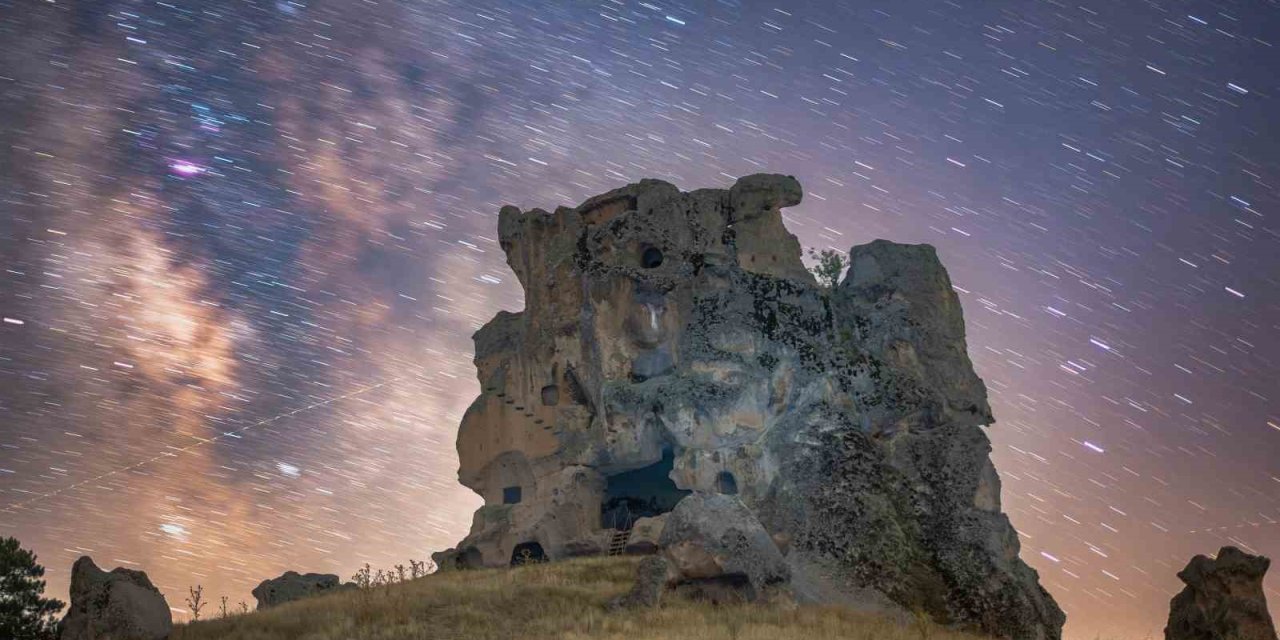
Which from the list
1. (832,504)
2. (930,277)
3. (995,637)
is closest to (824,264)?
(930,277)

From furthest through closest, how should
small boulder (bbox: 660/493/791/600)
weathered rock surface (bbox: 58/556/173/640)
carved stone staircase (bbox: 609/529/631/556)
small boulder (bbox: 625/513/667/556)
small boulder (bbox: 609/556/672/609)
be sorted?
carved stone staircase (bbox: 609/529/631/556) → small boulder (bbox: 625/513/667/556) → small boulder (bbox: 660/493/791/600) → small boulder (bbox: 609/556/672/609) → weathered rock surface (bbox: 58/556/173/640)

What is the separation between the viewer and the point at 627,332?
123 ft

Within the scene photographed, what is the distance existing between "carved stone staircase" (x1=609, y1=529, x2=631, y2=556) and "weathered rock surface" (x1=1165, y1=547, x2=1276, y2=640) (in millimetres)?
15724

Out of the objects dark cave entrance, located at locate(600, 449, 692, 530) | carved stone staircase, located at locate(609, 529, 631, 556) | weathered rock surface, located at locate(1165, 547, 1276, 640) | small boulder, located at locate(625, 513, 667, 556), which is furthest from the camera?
dark cave entrance, located at locate(600, 449, 692, 530)

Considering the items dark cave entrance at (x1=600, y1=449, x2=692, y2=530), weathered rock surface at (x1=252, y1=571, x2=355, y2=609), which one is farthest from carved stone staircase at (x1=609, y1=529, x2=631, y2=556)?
weathered rock surface at (x1=252, y1=571, x2=355, y2=609)

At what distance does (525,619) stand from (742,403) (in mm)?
14995

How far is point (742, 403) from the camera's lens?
35094mm

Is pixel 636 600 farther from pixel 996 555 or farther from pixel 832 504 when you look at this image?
pixel 996 555

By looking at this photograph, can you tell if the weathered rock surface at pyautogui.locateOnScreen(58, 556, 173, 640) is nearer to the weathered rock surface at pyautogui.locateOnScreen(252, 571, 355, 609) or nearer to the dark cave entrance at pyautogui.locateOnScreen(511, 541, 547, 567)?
the weathered rock surface at pyautogui.locateOnScreen(252, 571, 355, 609)

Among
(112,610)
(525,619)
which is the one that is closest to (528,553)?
(525,619)

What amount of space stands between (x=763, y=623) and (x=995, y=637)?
8.87 metres

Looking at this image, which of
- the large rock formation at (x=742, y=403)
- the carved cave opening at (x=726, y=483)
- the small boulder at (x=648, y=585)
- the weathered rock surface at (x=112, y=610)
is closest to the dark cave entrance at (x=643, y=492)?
the large rock formation at (x=742, y=403)

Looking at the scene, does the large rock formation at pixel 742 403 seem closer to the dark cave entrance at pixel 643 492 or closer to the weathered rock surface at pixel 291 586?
the dark cave entrance at pixel 643 492

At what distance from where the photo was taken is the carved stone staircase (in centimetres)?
3494
